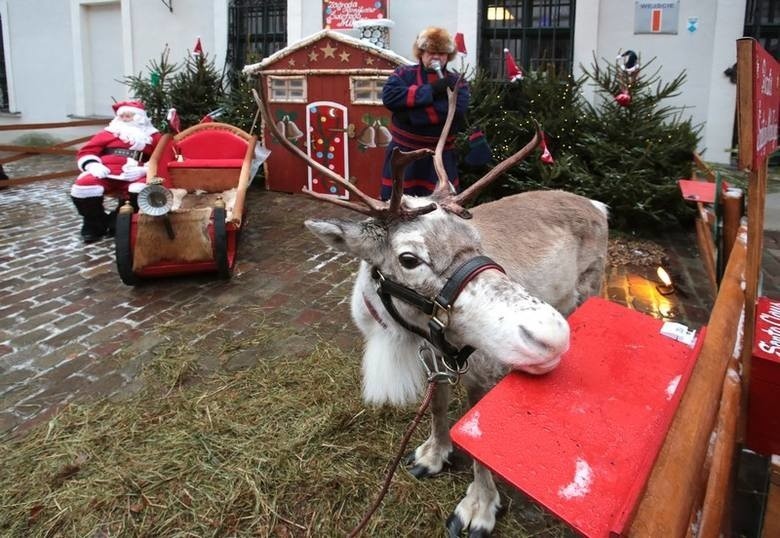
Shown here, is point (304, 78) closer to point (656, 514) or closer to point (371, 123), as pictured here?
point (371, 123)

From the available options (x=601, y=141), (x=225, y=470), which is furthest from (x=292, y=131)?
(x=225, y=470)

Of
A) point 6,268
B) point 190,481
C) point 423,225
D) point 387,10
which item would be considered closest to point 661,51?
point 387,10

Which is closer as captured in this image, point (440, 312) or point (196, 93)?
point (440, 312)

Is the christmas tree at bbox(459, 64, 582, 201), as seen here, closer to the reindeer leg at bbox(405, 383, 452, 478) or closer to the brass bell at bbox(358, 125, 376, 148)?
the brass bell at bbox(358, 125, 376, 148)

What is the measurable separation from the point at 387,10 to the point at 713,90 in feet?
15.4

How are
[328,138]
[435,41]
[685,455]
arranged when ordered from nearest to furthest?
[685,455]
[435,41]
[328,138]

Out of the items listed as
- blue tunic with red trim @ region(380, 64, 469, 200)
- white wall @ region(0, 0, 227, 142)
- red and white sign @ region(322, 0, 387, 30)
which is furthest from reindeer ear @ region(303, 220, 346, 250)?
white wall @ region(0, 0, 227, 142)

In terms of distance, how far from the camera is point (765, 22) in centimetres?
716

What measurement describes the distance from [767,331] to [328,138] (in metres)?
6.38

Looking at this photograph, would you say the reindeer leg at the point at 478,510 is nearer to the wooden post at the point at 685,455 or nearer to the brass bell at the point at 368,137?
the wooden post at the point at 685,455

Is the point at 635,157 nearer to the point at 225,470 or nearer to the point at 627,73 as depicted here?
the point at 627,73

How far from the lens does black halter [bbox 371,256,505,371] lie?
185 cm

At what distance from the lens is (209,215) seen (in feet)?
15.7

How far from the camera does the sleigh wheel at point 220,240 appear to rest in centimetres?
468
